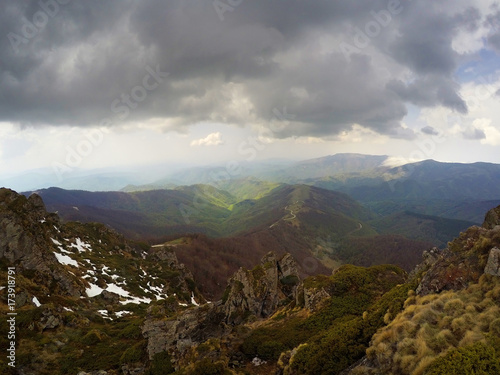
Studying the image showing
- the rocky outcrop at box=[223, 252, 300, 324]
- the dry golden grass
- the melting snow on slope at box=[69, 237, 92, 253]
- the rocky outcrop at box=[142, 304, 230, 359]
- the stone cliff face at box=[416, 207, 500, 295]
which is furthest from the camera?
the melting snow on slope at box=[69, 237, 92, 253]

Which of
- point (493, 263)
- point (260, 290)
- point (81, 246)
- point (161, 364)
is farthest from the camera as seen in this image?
point (81, 246)

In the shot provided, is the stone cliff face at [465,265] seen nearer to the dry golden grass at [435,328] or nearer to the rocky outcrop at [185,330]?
the dry golden grass at [435,328]

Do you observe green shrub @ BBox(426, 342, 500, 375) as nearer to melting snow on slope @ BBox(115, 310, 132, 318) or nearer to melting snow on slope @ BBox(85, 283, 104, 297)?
melting snow on slope @ BBox(115, 310, 132, 318)

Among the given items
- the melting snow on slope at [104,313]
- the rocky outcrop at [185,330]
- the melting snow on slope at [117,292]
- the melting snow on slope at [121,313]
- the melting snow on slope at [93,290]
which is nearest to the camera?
the rocky outcrop at [185,330]

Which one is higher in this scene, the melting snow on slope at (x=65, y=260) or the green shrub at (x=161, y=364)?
the melting snow on slope at (x=65, y=260)

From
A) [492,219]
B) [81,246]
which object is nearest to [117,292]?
[81,246]

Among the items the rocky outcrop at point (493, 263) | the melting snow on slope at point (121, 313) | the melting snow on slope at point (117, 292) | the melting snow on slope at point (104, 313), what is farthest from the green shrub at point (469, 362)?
the melting snow on slope at point (117, 292)

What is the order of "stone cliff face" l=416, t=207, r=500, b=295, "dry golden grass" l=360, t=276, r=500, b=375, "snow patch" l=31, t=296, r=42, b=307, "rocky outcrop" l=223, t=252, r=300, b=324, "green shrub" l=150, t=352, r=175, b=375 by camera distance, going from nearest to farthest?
"dry golden grass" l=360, t=276, r=500, b=375, "stone cliff face" l=416, t=207, r=500, b=295, "green shrub" l=150, t=352, r=175, b=375, "snow patch" l=31, t=296, r=42, b=307, "rocky outcrop" l=223, t=252, r=300, b=324

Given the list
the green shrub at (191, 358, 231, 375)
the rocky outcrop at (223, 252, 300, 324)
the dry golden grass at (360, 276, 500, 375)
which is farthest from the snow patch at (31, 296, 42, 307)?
the dry golden grass at (360, 276, 500, 375)

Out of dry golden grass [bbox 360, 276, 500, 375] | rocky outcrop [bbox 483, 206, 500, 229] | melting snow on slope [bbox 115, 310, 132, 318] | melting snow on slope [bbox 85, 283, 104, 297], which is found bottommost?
melting snow on slope [bbox 115, 310, 132, 318]

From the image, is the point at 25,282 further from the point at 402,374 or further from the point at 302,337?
the point at 402,374

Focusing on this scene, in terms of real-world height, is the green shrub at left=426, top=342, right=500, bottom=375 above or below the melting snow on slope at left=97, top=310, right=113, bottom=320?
above

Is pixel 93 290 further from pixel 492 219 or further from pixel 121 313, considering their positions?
pixel 492 219

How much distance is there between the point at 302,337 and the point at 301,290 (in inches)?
392
